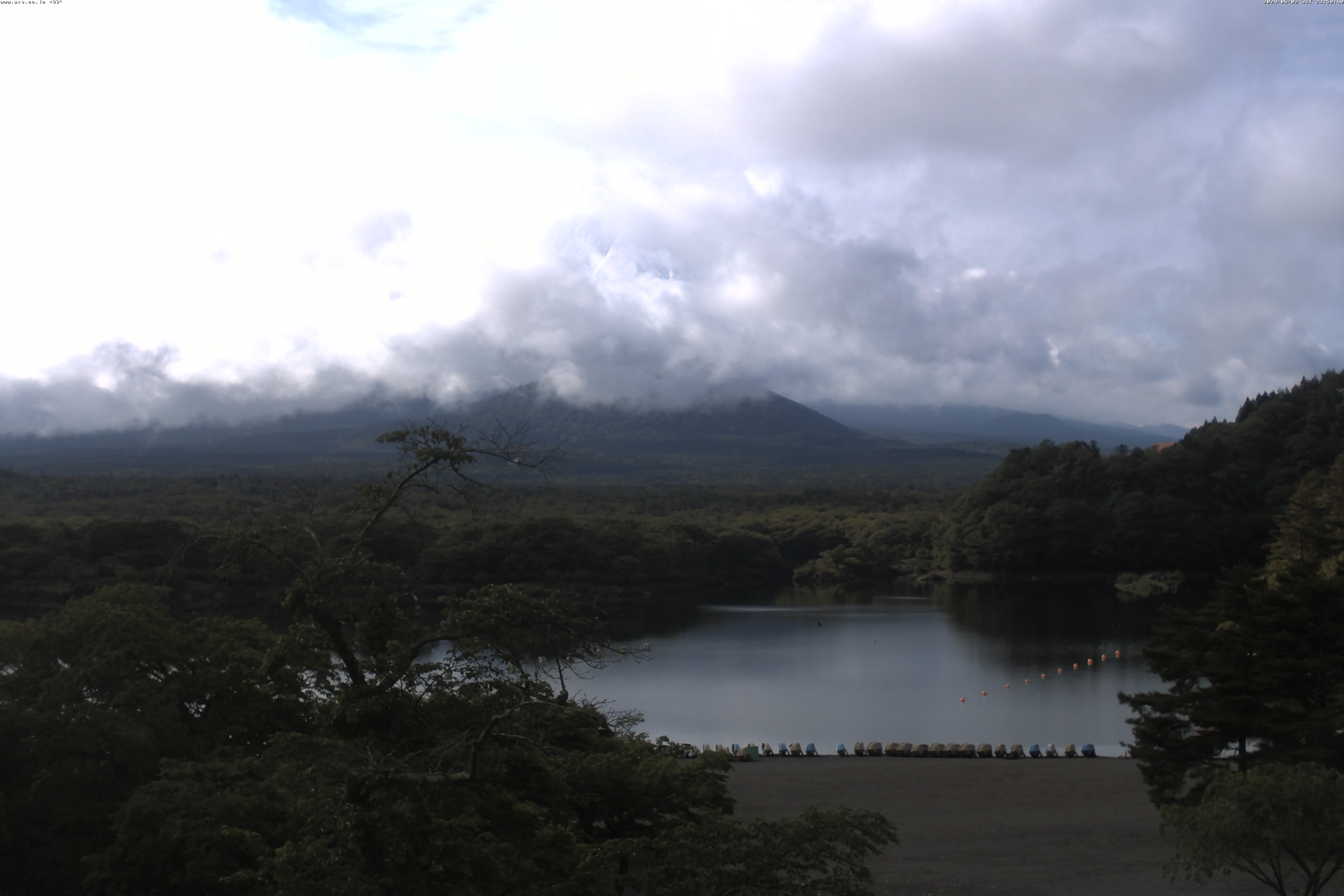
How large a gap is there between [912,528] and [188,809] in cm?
6353

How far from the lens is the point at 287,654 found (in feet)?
26.2

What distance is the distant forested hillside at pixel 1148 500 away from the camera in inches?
2436

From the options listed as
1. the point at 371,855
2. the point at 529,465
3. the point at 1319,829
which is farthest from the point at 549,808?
the point at 1319,829

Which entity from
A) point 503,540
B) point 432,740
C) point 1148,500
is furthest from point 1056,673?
point 1148,500

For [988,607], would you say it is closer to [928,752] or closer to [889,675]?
[889,675]

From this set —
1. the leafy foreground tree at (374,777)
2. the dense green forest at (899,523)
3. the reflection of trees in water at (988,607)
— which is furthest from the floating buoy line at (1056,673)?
the dense green forest at (899,523)

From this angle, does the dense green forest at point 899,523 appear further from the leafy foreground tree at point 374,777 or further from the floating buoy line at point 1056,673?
the leafy foreground tree at point 374,777

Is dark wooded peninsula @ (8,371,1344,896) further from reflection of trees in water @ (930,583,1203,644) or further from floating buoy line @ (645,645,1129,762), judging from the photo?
reflection of trees in water @ (930,583,1203,644)

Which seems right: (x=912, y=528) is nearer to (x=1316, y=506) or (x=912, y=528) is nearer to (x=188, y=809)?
(x=1316, y=506)

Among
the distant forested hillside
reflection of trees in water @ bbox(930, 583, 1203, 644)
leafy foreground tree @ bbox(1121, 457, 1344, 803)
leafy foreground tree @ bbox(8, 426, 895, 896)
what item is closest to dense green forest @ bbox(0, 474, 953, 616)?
the distant forested hillside

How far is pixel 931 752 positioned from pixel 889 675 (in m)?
12.0

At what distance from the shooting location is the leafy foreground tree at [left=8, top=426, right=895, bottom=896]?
6.96 m

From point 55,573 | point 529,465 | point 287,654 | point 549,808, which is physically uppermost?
point 529,465

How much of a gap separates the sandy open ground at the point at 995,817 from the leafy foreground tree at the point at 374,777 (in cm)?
506
